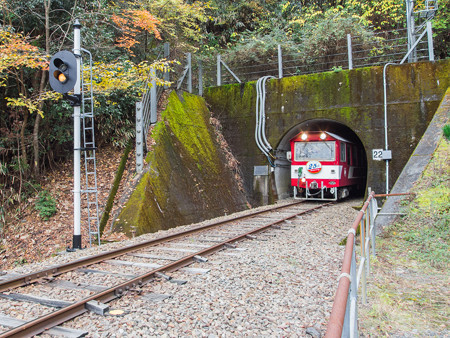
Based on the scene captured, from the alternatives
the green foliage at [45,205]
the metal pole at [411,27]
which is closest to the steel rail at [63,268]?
the green foliage at [45,205]

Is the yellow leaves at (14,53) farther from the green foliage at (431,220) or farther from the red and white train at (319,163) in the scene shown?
the red and white train at (319,163)

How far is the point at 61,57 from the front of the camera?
717cm

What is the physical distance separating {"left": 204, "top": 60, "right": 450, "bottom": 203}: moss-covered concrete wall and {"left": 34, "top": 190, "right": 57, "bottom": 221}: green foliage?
27.0ft

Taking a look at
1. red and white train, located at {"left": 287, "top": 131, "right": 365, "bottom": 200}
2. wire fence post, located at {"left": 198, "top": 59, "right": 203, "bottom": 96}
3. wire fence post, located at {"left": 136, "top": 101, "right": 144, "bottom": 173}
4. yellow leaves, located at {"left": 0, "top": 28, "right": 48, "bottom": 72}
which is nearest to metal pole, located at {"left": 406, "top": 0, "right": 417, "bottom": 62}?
red and white train, located at {"left": 287, "top": 131, "right": 365, "bottom": 200}

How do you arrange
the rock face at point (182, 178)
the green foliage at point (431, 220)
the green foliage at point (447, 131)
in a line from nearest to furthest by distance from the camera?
the green foliage at point (431, 220)
the rock face at point (182, 178)
the green foliage at point (447, 131)

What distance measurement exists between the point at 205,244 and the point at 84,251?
244cm

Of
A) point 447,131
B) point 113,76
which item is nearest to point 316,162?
point 447,131

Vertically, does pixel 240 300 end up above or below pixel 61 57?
below

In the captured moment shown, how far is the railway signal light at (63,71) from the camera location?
710 cm

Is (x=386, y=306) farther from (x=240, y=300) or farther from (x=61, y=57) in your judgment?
(x=61, y=57)

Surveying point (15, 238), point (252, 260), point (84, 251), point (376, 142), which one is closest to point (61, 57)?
point (84, 251)

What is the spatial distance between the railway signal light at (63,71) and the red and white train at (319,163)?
10523mm

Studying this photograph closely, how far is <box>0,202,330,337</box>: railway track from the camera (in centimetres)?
358

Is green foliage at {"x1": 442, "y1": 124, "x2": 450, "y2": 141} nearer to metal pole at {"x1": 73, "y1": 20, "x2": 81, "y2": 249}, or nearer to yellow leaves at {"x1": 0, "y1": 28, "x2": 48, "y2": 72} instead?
metal pole at {"x1": 73, "y1": 20, "x2": 81, "y2": 249}
